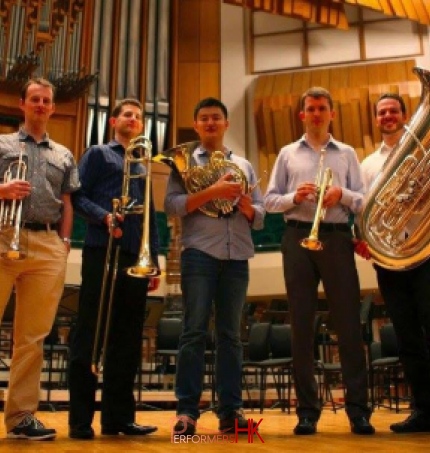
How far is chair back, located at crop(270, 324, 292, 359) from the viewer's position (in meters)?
6.02

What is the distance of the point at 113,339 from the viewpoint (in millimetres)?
3100

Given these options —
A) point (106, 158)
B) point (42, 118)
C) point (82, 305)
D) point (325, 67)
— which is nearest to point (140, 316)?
point (82, 305)

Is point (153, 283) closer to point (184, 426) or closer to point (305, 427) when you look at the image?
point (184, 426)

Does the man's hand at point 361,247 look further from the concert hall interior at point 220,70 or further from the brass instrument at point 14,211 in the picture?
the concert hall interior at point 220,70

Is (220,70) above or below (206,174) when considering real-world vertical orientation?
above

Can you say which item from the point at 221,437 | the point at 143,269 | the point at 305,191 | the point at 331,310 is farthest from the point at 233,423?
the point at 305,191

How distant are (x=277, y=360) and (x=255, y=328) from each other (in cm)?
42

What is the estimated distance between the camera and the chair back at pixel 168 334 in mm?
6387

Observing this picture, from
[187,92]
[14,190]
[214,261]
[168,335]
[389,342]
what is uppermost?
[187,92]

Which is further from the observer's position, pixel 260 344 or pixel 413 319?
pixel 260 344

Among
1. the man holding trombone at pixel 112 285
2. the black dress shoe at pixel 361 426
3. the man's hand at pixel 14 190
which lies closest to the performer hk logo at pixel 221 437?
the man holding trombone at pixel 112 285

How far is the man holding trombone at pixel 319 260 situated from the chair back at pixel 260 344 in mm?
2830

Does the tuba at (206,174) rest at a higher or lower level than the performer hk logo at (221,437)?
higher

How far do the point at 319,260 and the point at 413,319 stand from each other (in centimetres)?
55
